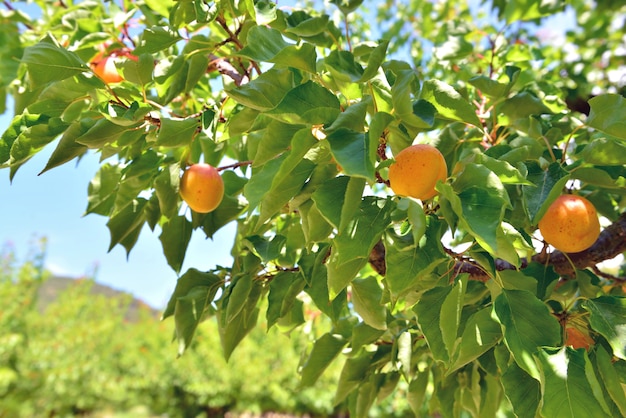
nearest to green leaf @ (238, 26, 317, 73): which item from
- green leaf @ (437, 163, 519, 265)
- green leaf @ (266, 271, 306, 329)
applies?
green leaf @ (437, 163, 519, 265)

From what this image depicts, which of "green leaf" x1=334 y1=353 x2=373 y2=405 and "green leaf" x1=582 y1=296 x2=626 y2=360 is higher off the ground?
"green leaf" x1=582 y1=296 x2=626 y2=360

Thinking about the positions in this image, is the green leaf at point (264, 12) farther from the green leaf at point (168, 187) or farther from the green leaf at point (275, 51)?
the green leaf at point (168, 187)

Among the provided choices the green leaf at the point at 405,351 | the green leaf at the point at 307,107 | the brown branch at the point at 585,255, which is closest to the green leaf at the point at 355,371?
the green leaf at the point at 405,351

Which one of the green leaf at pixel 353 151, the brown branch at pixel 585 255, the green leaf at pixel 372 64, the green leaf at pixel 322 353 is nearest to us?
the green leaf at pixel 353 151

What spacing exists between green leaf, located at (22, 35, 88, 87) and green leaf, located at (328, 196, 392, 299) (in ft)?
1.61

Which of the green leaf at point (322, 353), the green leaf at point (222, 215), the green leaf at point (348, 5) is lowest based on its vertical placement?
the green leaf at point (322, 353)

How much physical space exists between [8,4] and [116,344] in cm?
849

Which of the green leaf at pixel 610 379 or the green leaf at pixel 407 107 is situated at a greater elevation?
the green leaf at pixel 407 107

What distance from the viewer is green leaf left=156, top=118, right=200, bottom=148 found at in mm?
793

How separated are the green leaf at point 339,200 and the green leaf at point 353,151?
2.1 inches

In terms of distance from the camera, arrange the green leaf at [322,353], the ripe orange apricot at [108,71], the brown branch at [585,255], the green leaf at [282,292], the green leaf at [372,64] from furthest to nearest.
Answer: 1. the ripe orange apricot at [108,71]
2. the green leaf at [322,353]
3. the brown branch at [585,255]
4. the green leaf at [282,292]
5. the green leaf at [372,64]

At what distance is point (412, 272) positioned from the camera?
1.96 ft

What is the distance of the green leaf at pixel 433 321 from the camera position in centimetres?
67

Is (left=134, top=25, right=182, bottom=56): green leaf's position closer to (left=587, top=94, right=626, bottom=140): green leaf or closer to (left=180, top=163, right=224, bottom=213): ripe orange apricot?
(left=180, top=163, right=224, bottom=213): ripe orange apricot
